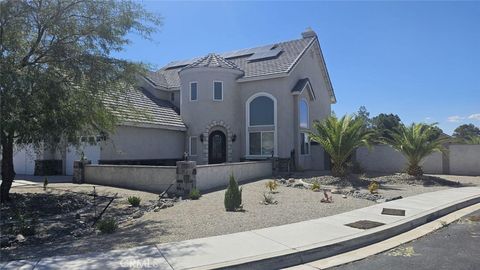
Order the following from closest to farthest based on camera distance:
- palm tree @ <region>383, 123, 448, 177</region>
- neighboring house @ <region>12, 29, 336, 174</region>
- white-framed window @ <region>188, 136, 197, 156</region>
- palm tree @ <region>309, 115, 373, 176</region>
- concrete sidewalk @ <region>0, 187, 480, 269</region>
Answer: concrete sidewalk @ <region>0, 187, 480, 269</region>, palm tree @ <region>309, 115, 373, 176</region>, palm tree @ <region>383, 123, 448, 177</region>, neighboring house @ <region>12, 29, 336, 174</region>, white-framed window @ <region>188, 136, 197, 156</region>

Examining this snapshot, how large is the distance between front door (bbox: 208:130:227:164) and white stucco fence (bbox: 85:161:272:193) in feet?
17.2

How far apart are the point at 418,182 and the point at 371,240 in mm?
12307

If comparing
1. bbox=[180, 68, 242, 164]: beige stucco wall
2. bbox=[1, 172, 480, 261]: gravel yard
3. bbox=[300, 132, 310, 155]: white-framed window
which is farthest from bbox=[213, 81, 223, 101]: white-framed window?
bbox=[1, 172, 480, 261]: gravel yard

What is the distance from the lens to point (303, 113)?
2620cm

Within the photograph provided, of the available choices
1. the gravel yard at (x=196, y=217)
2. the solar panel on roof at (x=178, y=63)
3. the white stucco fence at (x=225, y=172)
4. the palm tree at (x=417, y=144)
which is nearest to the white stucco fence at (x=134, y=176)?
the gravel yard at (x=196, y=217)

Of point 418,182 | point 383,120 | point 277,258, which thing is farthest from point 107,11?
point 383,120

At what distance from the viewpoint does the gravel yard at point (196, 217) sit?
25.6ft

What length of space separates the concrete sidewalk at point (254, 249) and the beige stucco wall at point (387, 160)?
15.2 meters

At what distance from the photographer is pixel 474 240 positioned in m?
8.02

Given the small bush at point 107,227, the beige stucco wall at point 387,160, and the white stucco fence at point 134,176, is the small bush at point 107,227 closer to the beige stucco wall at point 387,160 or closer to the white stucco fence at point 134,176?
the white stucco fence at point 134,176

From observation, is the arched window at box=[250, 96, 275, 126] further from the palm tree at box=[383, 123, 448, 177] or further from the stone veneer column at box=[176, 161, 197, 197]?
the stone veneer column at box=[176, 161, 197, 197]

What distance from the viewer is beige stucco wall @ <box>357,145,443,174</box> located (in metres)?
24.1

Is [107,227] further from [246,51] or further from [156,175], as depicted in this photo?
[246,51]

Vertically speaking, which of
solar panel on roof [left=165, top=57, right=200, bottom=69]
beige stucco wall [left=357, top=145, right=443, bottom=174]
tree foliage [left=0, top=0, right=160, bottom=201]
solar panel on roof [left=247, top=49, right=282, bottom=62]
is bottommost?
beige stucco wall [left=357, top=145, right=443, bottom=174]
